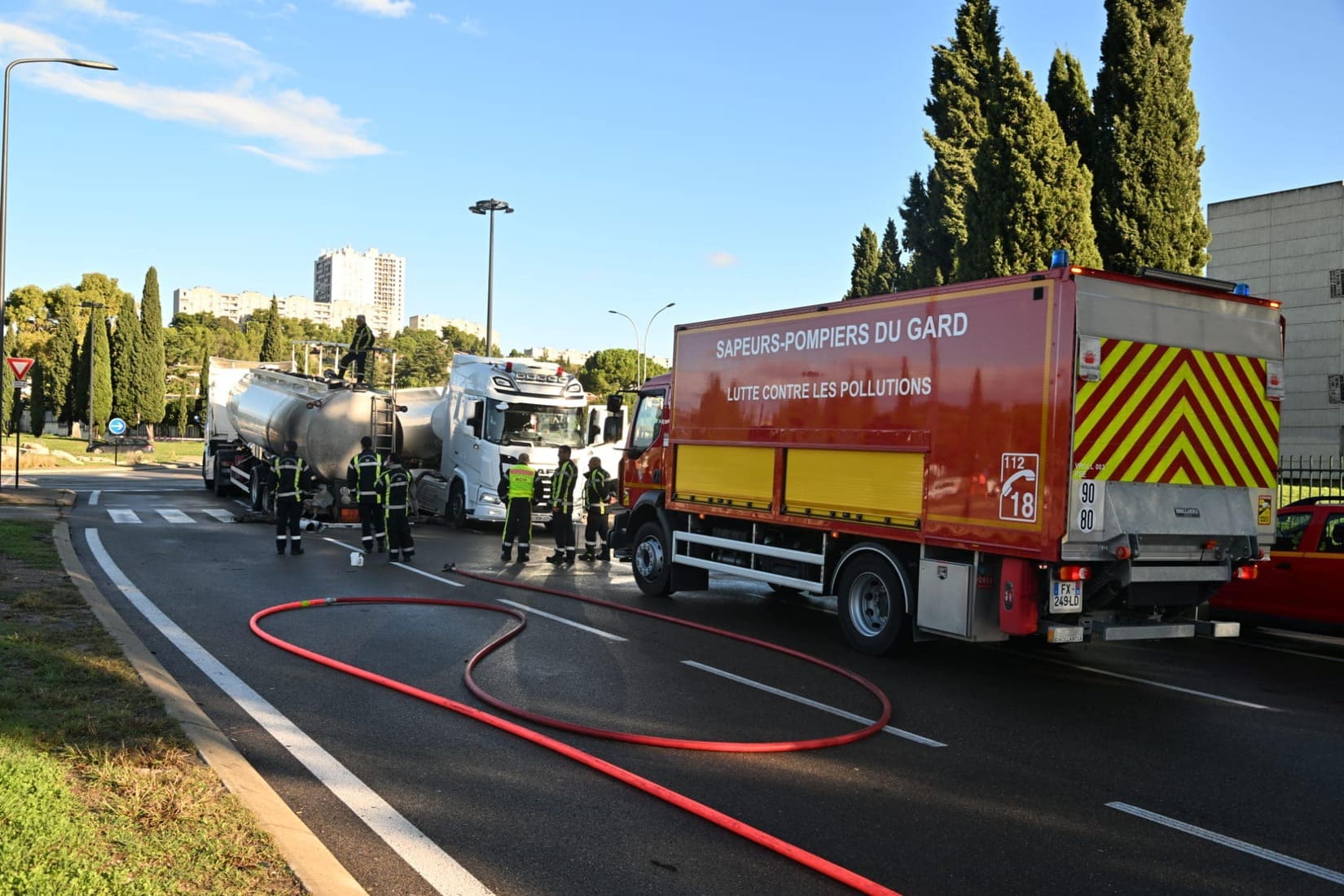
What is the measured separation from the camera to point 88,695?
237 inches

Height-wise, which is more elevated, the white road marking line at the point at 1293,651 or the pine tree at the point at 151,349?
the pine tree at the point at 151,349

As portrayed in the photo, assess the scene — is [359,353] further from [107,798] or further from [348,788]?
[107,798]

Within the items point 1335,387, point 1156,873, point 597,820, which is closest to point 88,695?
point 597,820

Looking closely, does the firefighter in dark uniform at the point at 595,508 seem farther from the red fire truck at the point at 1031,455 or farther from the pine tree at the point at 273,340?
the pine tree at the point at 273,340

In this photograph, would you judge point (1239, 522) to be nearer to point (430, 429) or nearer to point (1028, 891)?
point (1028, 891)

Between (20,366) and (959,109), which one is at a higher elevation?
Answer: (959,109)

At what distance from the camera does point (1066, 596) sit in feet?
25.1

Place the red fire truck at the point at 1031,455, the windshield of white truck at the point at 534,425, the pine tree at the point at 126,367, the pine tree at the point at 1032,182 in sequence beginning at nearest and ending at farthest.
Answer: the red fire truck at the point at 1031,455, the pine tree at the point at 1032,182, the windshield of white truck at the point at 534,425, the pine tree at the point at 126,367

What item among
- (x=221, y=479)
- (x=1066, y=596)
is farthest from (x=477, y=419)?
(x=1066, y=596)

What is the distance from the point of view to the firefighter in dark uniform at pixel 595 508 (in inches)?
606

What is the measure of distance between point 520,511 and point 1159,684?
9478mm

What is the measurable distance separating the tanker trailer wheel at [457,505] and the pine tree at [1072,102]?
14.4m

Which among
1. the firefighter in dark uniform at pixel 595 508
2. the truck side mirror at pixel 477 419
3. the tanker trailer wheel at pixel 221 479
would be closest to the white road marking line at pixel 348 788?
the firefighter in dark uniform at pixel 595 508

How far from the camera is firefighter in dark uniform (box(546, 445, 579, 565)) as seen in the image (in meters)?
15.0
